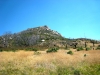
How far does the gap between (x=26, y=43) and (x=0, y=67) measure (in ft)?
223

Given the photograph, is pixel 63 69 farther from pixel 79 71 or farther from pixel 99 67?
pixel 99 67

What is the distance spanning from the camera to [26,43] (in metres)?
85.6

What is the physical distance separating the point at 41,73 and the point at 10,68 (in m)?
3.45

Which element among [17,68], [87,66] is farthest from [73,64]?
[17,68]

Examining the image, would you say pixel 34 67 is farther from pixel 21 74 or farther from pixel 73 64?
pixel 73 64

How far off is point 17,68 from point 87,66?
23.2ft

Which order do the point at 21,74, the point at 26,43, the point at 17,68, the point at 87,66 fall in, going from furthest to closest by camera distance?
1. the point at 26,43
2. the point at 87,66
3. the point at 17,68
4. the point at 21,74

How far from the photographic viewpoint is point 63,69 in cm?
1747

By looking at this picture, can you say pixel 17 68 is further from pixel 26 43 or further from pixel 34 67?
pixel 26 43

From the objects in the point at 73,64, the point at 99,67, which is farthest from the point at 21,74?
the point at 99,67

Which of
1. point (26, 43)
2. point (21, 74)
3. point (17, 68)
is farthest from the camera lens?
point (26, 43)

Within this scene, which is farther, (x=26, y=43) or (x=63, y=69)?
(x=26, y=43)

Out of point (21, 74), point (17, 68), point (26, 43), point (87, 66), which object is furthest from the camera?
point (26, 43)

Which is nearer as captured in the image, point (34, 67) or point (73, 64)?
point (34, 67)
